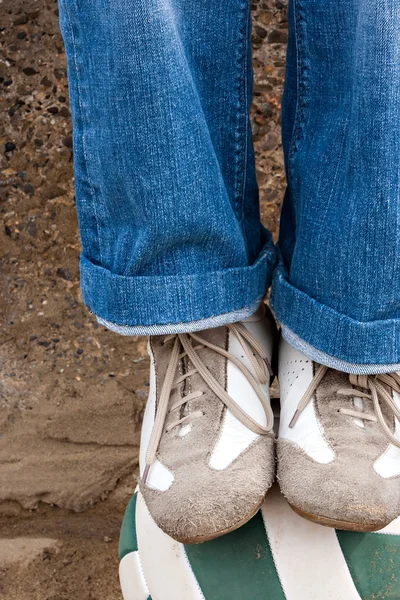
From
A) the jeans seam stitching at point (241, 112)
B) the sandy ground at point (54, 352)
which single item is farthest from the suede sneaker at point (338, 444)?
the sandy ground at point (54, 352)

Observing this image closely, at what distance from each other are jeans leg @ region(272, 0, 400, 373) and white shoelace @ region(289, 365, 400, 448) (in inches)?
2.1

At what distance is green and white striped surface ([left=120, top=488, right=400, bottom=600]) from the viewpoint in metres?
0.88

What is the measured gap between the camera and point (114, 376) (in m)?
1.60

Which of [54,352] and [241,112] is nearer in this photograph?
[241,112]

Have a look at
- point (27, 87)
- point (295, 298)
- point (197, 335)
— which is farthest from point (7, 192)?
point (295, 298)

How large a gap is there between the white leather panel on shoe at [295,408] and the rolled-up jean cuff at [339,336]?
52 millimetres

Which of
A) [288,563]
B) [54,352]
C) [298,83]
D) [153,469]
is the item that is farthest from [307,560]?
[54,352]

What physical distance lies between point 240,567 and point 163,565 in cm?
11

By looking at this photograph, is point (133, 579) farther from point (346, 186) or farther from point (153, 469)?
point (346, 186)

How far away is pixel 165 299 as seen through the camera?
87cm

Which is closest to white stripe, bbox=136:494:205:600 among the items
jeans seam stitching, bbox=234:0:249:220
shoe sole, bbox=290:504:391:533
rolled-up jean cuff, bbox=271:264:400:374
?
shoe sole, bbox=290:504:391:533

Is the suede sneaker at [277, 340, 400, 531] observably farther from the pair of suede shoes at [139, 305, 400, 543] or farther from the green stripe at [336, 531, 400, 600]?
the green stripe at [336, 531, 400, 600]

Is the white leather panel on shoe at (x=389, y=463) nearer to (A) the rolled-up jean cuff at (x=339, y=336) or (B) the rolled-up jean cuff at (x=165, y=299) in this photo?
(A) the rolled-up jean cuff at (x=339, y=336)

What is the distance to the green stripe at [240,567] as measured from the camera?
2.90ft
